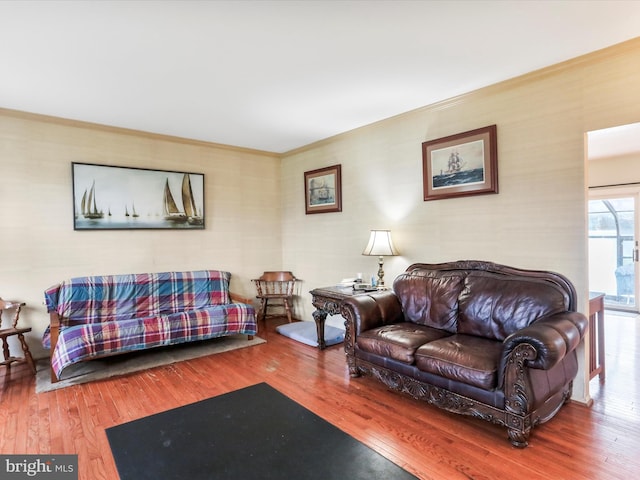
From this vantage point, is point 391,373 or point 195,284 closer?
point 391,373

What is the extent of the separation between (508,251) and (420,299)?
844 mm

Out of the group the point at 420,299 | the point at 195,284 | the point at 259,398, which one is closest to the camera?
the point at 259,398

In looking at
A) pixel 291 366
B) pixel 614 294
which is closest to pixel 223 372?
pixel 291 366

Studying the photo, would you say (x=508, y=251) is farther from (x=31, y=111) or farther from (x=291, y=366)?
(x=31, y=111)

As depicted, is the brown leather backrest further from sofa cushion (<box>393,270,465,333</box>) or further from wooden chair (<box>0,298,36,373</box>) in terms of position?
wooden chair (<box>0,298,36,373</box>)

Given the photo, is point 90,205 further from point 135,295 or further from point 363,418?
point 363,418

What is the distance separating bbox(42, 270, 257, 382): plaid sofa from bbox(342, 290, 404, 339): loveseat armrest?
1578mm

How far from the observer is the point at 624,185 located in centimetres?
542

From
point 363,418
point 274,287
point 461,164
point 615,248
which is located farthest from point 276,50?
point 615,248

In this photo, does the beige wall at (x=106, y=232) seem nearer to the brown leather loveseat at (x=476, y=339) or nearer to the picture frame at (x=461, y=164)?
the brown leather loveseat at (x=476, y=339)

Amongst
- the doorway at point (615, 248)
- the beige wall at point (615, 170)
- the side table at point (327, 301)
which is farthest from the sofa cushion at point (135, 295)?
the beige wall at point (615, 170)

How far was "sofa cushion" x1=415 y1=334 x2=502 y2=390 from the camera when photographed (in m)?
2.22

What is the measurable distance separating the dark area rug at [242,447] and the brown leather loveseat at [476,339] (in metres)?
0.70

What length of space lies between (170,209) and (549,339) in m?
4.24
